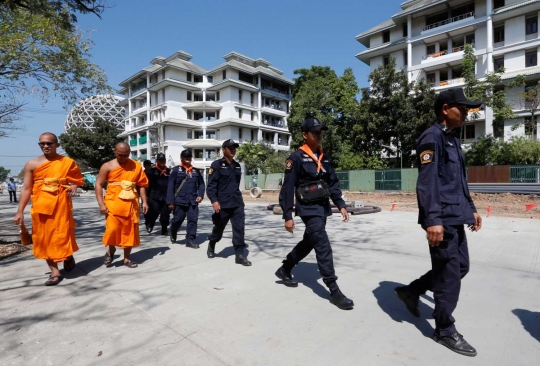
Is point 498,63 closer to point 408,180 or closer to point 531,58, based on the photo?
point 531,58

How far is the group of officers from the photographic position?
8.09 ft

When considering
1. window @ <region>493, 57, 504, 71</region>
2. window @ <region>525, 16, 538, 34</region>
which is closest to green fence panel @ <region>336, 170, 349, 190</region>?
window @ <region>493, 57, 504, 71</region>

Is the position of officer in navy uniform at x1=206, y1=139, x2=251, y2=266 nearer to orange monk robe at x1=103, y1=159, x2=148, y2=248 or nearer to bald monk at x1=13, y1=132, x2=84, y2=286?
orange monk robe at x1=103, y1=159, x2=148, y2=248

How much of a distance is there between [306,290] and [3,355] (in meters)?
2.59

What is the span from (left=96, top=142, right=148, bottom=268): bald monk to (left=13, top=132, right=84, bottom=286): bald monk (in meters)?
0.42

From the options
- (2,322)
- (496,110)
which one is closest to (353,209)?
(2,322)

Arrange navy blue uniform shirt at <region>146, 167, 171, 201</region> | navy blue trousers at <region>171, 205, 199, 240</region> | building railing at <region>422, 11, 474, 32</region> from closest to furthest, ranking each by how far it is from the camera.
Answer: navy blue trousers at <region>171, 205, 199, 240</region> → navy blue uniform shirt at <region>146, 167, 171, 201</region> → building railing at <region>422, 11, 474, 32</region>

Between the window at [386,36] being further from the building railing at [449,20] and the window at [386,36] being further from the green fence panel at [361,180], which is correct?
the green fence panel at [361,180]

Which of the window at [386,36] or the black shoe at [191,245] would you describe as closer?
the black shoe at [191,245]

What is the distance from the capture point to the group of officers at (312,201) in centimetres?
246

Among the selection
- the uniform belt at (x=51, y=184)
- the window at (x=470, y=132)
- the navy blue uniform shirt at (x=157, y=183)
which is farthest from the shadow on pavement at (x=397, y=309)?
the window at (x=470, y=132)

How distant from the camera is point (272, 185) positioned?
3297 centimetres

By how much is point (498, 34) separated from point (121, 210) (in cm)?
3498

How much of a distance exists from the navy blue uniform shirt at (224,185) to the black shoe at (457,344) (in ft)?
10.2
